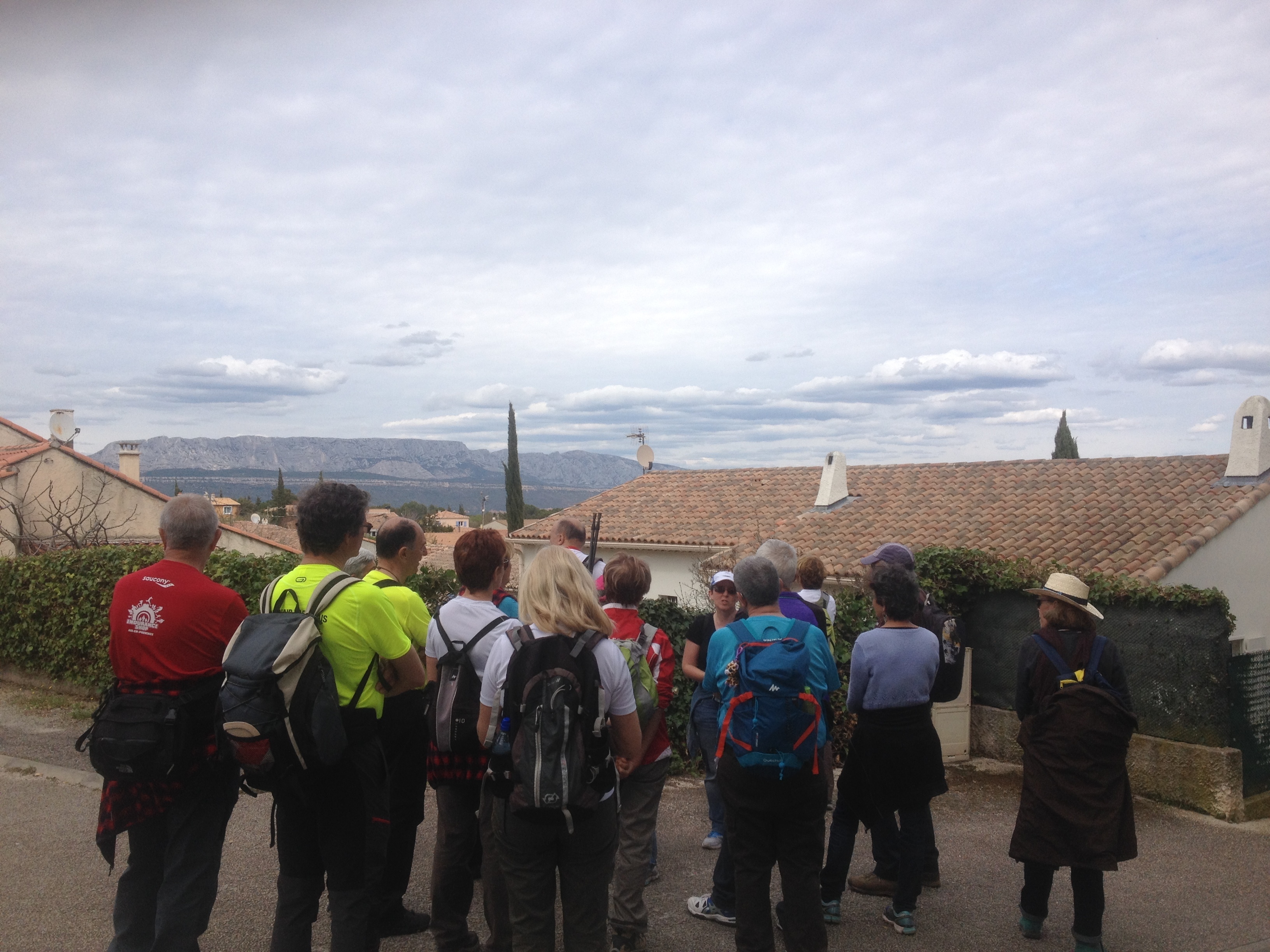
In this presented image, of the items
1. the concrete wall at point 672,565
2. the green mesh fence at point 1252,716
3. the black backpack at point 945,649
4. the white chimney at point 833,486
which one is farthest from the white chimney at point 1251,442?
the black backpack at point 945,649

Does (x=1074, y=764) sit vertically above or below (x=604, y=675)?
below

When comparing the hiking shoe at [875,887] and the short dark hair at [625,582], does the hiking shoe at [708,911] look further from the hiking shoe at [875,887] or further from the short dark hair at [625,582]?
the short dark hair at [625,582]

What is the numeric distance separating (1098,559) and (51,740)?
572 inches

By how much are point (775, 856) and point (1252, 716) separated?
200 inches

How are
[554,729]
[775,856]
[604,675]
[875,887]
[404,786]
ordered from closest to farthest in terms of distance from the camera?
[554,729]
[604,675]
[775,856]
[404,786]
[875,887]

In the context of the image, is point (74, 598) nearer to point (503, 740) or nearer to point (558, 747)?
point (503, 740)

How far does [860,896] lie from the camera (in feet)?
15.3

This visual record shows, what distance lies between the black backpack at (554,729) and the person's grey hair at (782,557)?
1.48 metres

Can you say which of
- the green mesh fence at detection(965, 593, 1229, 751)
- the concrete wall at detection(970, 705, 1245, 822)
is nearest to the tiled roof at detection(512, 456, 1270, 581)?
Answer: the green mesh fence at detection(965, 593, 1229, 751)

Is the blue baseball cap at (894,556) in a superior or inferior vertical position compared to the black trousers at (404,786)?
superior

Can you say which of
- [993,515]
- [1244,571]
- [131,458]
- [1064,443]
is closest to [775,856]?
[1244,571]

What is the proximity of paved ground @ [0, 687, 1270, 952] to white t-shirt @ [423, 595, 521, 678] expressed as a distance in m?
1.44

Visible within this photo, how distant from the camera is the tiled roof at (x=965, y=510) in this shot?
15.1 m

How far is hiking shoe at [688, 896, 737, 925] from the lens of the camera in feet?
14.0
